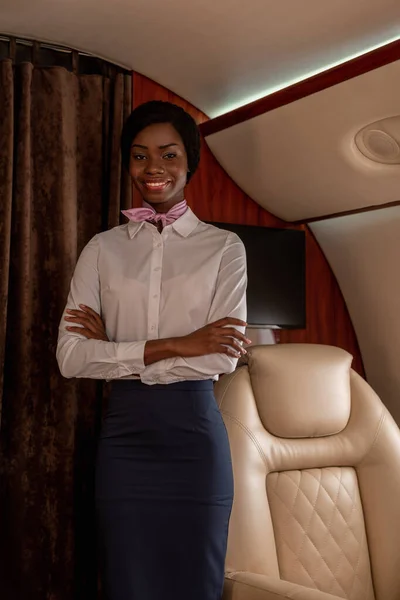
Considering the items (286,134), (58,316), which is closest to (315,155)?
(286,134)

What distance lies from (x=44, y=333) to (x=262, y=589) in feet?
3.79

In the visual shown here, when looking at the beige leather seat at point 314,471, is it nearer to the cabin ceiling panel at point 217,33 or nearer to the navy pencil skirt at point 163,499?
the navy pencil skirt at point 163,499

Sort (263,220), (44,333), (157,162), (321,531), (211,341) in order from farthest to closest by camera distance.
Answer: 1. (263,220)
2. (44,333)
3. (321,531)
4. (157,162)
5. (211,341)

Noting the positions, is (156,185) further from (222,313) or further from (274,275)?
(274,275)

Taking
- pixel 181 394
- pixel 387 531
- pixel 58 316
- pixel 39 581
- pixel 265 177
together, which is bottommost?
pixel 39 581

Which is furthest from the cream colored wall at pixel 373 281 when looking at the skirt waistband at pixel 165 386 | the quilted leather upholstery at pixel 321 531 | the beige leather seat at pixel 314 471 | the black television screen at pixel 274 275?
the skirt waistband at pixel 165 386

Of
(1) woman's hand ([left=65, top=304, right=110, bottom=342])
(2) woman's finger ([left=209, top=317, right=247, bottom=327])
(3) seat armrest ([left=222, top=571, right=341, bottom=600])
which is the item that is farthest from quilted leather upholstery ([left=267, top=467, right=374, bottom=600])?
(1) woman's hand ([left=65, top=304, right=110, bottom=342])

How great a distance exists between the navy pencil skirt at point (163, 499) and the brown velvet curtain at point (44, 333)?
2.12ft

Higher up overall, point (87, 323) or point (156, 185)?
point (156, 185)

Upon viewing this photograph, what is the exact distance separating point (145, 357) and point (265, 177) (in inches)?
48.2

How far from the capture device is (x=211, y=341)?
203cm

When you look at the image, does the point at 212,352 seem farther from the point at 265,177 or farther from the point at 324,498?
the point at 265,177

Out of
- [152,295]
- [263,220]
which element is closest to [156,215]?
[152,295]

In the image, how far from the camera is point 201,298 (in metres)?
2.15
